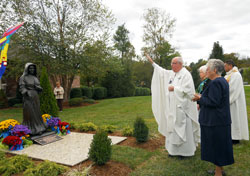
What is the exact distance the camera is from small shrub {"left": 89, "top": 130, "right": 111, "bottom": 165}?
13.4 feet

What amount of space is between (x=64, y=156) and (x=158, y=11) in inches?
1223

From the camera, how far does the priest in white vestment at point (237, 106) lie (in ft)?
18.3

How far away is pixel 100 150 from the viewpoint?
4094 millimetres

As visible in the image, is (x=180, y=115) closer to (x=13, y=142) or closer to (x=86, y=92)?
(x=13, y=142)

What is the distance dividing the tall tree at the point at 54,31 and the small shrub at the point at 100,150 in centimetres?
1167

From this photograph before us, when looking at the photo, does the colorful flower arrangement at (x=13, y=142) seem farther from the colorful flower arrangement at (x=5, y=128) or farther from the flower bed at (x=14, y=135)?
A: the colorful flower arrangement at (x=5, y=128)

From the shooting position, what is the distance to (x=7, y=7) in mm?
14805

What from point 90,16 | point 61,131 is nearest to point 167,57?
point 90,16

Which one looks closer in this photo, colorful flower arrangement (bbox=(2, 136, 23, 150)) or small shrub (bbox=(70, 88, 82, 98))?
colorful flower arrangement (bbox=(2, 136, 23, 150))

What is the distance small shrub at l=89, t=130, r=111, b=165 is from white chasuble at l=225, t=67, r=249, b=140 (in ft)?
11.8

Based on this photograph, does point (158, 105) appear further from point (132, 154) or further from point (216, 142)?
point (216, 142)

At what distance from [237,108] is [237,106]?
0.19ft

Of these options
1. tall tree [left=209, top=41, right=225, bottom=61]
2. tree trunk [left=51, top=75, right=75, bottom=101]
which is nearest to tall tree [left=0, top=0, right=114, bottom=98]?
tree trunk [left=51, top=75, right=75, bottom=101]

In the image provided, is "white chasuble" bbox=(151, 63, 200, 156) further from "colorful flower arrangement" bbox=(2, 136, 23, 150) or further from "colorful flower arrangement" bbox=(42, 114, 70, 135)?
"colorful flower arrangement" bbox=(2, 136, 23, 150)
